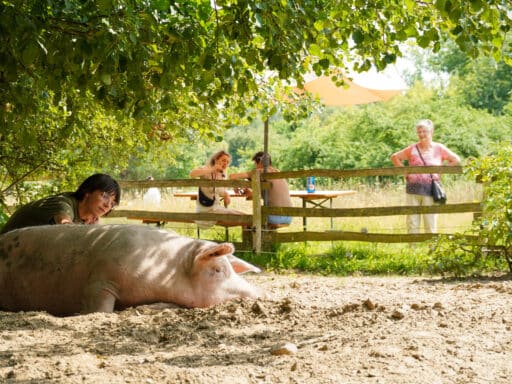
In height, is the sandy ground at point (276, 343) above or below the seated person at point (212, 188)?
below

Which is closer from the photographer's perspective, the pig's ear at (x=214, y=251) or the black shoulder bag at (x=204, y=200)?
the pig's ear at (x=214, y=251)

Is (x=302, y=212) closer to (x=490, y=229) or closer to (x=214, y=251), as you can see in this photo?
(x=490, y=229)

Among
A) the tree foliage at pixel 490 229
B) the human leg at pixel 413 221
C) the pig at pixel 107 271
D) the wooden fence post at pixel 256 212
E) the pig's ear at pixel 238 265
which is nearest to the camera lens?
the pig at pixel 107 271

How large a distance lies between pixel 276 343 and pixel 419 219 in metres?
6.35

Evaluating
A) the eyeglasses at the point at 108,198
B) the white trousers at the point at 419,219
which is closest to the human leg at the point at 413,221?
the white trousers at the point at 419,219

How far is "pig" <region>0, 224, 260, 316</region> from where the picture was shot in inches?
178

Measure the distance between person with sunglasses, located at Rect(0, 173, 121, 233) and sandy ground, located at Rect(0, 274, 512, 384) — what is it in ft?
3.56

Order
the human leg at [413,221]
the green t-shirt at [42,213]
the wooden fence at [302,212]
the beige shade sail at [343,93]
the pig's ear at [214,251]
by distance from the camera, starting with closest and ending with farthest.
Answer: the pig's ear at [214,251]
the green t-shirt at [42,213]
the wooden fence at [302,212]
the human leg at [413,221]
the beige shade sail at [343,93]

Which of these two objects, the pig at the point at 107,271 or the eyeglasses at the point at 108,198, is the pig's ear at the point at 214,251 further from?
the eyeglasses at the point at 108,198

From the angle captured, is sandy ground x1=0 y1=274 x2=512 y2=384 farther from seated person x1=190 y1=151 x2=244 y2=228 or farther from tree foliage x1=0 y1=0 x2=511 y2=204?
seated person x1=190 y1=151 x2=244 y2=228

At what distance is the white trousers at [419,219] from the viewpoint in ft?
30.9

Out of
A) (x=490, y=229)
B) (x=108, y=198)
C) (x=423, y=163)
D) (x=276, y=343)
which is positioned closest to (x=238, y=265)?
(x=108, y=198)

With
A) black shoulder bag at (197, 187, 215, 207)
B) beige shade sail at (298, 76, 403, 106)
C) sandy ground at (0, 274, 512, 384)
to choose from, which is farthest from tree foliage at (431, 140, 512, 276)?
beige shade sail at (298, 76, 403, 106)

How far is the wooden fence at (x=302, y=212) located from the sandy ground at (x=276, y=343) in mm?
3831
